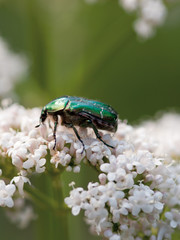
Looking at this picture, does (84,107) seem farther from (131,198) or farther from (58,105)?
(131,198)

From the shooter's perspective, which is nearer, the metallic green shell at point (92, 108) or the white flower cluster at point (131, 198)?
the white flower cluster at point (131, 198)

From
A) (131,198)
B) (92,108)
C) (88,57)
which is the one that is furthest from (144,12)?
(131,198)

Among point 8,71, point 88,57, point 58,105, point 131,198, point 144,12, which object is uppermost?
point 8,71

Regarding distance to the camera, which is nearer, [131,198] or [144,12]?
[131,198]

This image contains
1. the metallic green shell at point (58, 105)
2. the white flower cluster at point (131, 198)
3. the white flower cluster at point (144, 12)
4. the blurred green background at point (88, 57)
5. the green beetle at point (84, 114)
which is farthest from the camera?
the blurred green background at point (88, 57)

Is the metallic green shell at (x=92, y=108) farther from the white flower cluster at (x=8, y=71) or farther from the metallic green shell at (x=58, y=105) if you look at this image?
the white flower cluster at (x=8, y=71)

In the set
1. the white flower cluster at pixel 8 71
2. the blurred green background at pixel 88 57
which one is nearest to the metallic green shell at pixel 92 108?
the blurred green background at pixel 88 57

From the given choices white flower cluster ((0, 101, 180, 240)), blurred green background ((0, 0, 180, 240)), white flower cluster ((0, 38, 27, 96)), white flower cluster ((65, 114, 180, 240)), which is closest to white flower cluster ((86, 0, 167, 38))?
blurred green background ((0, 0, 180, 240))

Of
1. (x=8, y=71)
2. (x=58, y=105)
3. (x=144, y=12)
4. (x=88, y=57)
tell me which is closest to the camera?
(x=58, y=105)
